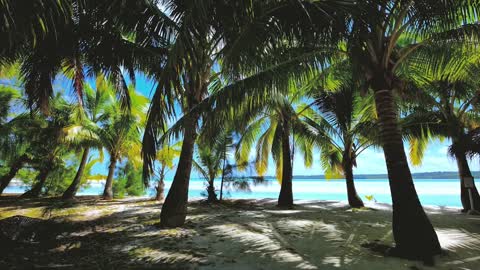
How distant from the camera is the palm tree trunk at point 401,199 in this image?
4.12 metres

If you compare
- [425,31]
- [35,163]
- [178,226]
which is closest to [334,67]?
[425,31]

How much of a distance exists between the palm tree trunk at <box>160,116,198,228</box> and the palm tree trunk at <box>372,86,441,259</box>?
374 cm

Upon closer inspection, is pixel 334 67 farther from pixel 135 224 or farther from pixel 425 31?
pixel 135 224

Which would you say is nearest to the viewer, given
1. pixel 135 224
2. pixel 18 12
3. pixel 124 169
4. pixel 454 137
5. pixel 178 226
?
pixel 18 12

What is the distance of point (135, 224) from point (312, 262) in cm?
464

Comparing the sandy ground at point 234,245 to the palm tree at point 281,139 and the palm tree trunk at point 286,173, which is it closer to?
the palm tree trunk at point 286,173

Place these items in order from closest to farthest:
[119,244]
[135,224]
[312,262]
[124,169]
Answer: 1. [312,262]
2. [119,244]
3. [135,224]
4. [124,169]

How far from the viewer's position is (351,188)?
10.5m

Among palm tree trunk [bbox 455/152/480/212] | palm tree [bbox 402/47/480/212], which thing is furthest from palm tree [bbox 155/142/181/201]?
palm tree trunk [bbox 455/152/480/212]

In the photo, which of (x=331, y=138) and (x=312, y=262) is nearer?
(x=312, y=262)

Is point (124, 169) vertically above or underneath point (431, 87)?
underneath

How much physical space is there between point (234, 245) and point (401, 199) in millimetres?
2787

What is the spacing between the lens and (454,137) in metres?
8.95

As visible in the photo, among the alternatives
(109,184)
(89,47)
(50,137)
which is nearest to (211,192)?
(109,184)
